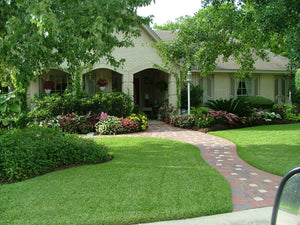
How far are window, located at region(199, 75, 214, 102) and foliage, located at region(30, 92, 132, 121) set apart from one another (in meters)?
6.29

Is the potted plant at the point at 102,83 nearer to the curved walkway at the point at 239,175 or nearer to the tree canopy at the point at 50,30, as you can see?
the curved walkway at the point at 239,175

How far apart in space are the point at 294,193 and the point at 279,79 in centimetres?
2076

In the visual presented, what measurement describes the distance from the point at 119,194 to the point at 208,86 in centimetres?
1480

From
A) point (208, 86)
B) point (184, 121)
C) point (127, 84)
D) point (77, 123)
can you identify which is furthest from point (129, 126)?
point (208, 86)

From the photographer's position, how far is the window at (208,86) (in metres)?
18.4

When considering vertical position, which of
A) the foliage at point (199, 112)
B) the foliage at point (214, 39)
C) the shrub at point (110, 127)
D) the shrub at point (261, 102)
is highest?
the foliage at point (214, 39)

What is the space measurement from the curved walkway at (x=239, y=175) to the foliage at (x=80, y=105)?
4127 mm

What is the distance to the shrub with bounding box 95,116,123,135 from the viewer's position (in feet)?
40.5

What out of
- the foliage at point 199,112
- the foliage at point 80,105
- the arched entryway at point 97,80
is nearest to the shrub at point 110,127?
the foliage at point 80,105

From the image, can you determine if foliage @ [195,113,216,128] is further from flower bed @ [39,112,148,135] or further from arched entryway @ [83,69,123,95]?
arched entryway @ [83,69,123,95]

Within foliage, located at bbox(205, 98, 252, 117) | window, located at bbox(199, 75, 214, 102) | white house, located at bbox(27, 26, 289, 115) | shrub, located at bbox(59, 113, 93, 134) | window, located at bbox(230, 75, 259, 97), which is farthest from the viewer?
window, located at bbox(230, 75, 259, 97)

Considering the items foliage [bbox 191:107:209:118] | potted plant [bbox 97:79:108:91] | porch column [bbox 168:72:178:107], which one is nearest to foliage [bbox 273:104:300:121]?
foliage [bbox 191:107:209:118]

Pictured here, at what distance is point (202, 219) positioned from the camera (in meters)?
3.94

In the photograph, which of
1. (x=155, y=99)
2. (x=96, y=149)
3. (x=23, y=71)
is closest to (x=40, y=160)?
(x=96, y=149)
